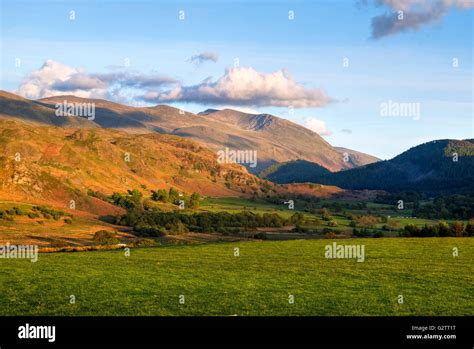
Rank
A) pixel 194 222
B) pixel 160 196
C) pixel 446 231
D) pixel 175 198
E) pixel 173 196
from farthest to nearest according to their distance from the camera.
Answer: pixel 173 196, pixel 175 198, pixel 160 196, pixel 194 222, pixel 446 231

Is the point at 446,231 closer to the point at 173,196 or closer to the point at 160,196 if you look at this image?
the point at 160,196

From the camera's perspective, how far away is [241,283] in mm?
28922

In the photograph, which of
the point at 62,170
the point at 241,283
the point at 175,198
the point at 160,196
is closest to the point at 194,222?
the point at 62,170

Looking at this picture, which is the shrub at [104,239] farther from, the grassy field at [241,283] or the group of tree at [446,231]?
the group of tree at [446,231]

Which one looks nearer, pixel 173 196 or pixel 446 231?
pixel 446 231

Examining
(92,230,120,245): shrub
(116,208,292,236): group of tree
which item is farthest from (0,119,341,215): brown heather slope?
(92,230,120,245): shrub

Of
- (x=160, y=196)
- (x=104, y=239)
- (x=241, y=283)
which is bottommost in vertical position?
(x=104, y=239)

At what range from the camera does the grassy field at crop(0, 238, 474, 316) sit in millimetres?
22672

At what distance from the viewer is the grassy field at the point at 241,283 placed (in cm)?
2267

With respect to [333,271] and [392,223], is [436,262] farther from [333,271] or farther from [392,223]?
[392,223]

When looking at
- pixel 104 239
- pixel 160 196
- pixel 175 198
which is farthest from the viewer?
pixel 175 198

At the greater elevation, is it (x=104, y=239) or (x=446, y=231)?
(x=446, y=231)
